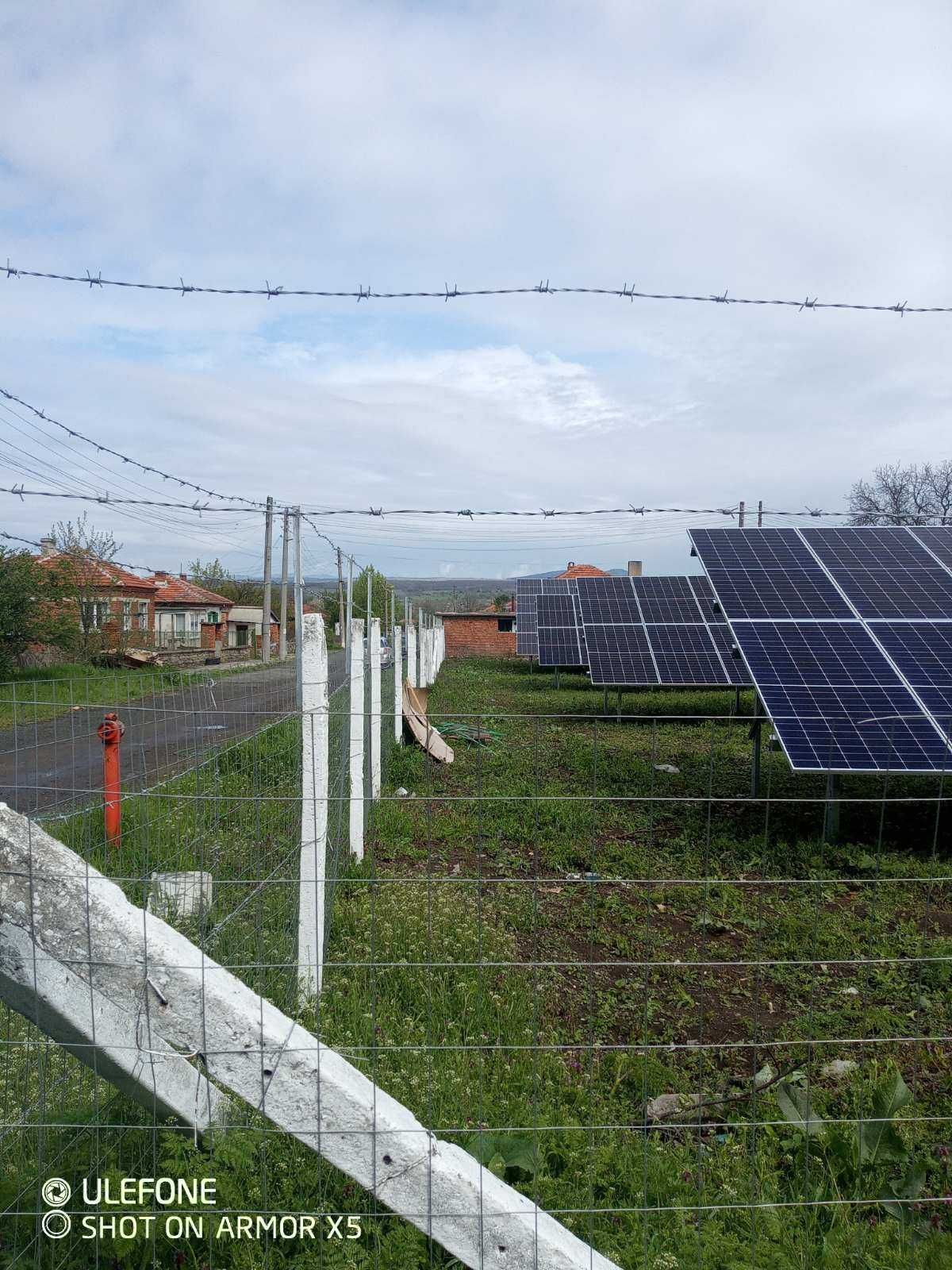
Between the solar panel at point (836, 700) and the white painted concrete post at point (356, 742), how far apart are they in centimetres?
296

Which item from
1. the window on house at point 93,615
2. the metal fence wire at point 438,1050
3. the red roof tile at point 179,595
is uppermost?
the red roof tile at point 179,595

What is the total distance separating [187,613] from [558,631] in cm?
1670

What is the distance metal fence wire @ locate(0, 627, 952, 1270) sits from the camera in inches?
89.4

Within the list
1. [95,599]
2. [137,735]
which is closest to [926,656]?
[137,735]

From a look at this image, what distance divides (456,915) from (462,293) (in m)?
3.25

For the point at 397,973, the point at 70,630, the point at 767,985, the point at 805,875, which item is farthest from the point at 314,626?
the point at 70,630

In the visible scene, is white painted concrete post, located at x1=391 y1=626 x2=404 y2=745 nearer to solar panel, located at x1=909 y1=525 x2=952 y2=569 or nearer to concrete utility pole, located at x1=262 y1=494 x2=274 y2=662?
solar panel, located at x1=909 y1=525 x2=952 y2=569

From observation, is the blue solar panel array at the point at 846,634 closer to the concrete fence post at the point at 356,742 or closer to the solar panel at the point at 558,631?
the concrete fence post at the point at 356,742

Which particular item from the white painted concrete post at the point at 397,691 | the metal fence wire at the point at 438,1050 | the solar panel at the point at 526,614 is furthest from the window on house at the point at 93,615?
the metal fence wire at the point at 438,1050

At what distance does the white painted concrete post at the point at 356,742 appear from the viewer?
21.5 ft

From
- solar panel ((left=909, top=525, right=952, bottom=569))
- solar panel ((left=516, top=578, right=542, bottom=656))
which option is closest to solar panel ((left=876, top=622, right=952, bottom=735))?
solar panel ((left=909, top=525, right=952, bottom=569))

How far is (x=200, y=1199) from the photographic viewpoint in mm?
2490

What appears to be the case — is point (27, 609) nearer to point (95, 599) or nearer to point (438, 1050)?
point (95, 599)

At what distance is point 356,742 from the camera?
6895 mm
